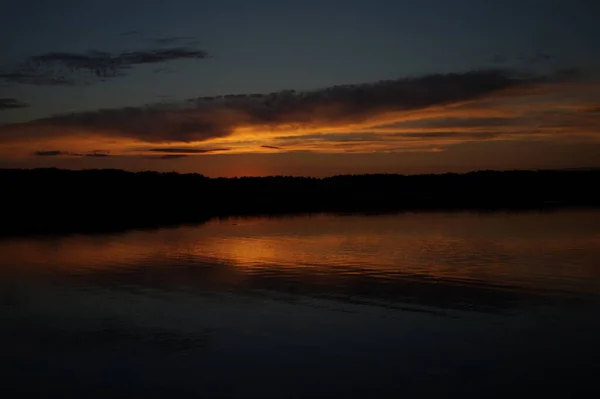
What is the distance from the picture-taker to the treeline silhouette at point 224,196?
4434 cm

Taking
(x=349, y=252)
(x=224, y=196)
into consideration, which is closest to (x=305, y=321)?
(x=349, y=252)

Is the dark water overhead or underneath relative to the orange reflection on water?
underneath

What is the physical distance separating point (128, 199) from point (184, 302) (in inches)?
1821

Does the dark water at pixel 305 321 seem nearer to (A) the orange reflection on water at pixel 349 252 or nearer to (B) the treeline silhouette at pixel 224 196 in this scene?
(A) the orange reflection on water at pixel 349 252

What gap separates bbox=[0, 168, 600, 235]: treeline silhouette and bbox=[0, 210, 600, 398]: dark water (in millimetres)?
16713

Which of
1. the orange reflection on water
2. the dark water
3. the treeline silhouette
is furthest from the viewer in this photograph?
the treeline silhouette

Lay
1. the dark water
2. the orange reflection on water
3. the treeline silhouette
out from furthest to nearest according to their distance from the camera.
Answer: the treeline silhouette, the orange reflection on water, the dark water

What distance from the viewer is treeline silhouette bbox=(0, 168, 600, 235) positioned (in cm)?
4434

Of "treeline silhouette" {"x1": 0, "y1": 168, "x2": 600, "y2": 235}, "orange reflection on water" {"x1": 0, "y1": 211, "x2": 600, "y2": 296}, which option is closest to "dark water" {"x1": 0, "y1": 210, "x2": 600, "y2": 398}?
"orange reflection on water" {"x1": 0, "y1": 211, "x2": 600, "y2": 296}

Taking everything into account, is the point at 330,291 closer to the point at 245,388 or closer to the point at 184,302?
the point at 184,302

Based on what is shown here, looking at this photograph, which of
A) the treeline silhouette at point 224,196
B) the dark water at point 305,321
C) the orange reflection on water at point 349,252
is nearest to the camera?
the dark water at point 305,321

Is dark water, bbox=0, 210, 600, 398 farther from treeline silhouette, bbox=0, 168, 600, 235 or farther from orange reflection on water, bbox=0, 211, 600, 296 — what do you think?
treeline silhouette, bbox=0, 168, 600, 235

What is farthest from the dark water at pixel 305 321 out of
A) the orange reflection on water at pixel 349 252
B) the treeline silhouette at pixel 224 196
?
the treeline silhouette at pixel 224 196

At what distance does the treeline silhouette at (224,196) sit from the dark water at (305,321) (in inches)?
658
